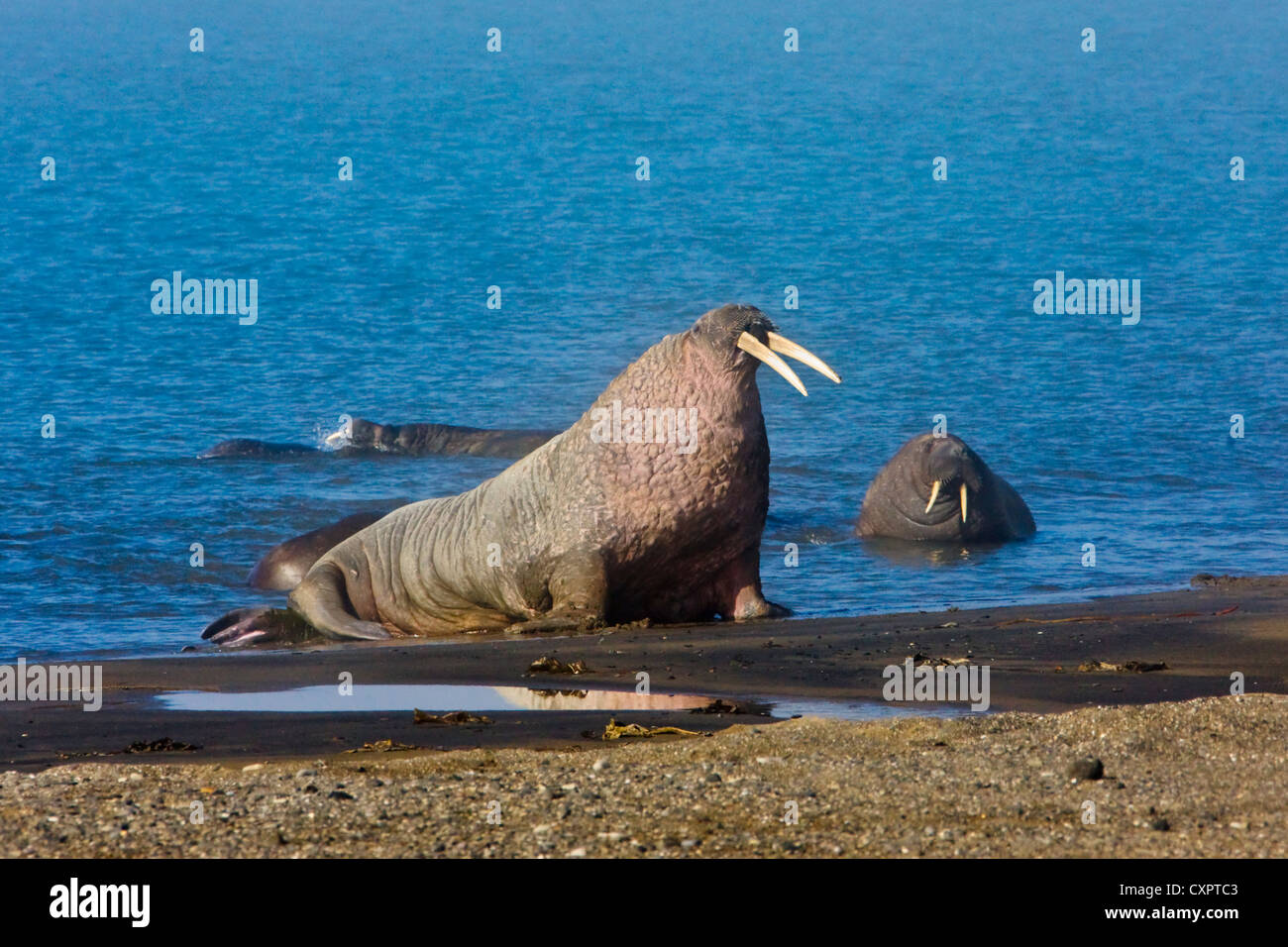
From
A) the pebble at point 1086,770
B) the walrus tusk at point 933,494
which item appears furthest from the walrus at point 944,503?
the pebble at point 1086,770

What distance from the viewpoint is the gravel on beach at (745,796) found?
5.04 meters

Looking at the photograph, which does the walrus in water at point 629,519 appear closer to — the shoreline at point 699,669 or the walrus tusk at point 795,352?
the walrus tusk at point 795,352

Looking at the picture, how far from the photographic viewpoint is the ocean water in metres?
15.8

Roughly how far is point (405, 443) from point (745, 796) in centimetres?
1497

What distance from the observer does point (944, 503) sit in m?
15.5

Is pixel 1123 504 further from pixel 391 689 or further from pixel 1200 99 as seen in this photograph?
pixel 1200 99

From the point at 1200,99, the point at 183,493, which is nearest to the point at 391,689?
the point at 183,493

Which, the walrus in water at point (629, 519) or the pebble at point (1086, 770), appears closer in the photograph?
the pebble at point (1086, 770)

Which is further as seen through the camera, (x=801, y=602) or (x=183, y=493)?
(x=183, y=493)

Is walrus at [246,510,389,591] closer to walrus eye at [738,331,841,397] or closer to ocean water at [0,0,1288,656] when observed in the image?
ocean water at [0,0,1288,656]

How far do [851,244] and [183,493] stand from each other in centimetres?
2203

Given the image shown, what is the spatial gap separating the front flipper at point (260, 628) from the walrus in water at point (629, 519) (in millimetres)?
11

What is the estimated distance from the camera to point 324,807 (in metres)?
5.50

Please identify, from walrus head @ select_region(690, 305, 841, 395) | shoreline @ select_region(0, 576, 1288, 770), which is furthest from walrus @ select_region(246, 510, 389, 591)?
walrus head @ select_region(690, 305, 841, 395)
